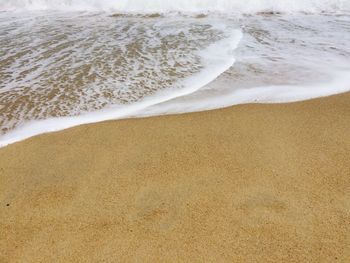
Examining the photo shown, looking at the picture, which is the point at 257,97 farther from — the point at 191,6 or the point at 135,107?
the point at 191,6

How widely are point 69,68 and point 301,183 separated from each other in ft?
9.79

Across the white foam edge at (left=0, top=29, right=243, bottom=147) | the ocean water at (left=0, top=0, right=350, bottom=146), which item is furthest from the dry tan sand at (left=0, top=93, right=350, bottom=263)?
the ocean water at (left=0, top=0, right=350, bottom=146)

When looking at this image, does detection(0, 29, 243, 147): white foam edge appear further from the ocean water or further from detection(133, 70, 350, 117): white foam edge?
detection(133, 70, 350, 117): white foam edge

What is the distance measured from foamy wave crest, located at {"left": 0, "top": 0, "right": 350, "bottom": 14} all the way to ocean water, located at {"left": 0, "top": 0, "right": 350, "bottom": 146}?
2.05 feet

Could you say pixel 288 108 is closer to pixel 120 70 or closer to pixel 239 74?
pixel 239 74

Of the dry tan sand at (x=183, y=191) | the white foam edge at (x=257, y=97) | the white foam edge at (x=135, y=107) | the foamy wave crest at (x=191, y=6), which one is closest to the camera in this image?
the dry tan sand at (x=183, y=191)

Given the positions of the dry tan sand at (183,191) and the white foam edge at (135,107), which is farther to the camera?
the white foam edge at (135,107)

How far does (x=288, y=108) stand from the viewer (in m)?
3.46

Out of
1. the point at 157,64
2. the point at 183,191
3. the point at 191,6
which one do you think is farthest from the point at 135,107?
the point at 191,6

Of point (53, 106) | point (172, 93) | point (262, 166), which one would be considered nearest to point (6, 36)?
point (53, 106)

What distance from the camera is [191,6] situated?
8508 millimetres

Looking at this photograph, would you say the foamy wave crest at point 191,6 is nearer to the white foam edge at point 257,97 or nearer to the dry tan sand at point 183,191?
the white foam edge at point 257,97

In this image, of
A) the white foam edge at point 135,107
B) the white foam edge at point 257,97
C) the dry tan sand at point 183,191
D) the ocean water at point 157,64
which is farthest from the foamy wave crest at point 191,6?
the dry tan sand at point 183,191

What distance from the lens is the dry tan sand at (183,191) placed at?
6.59 feet
